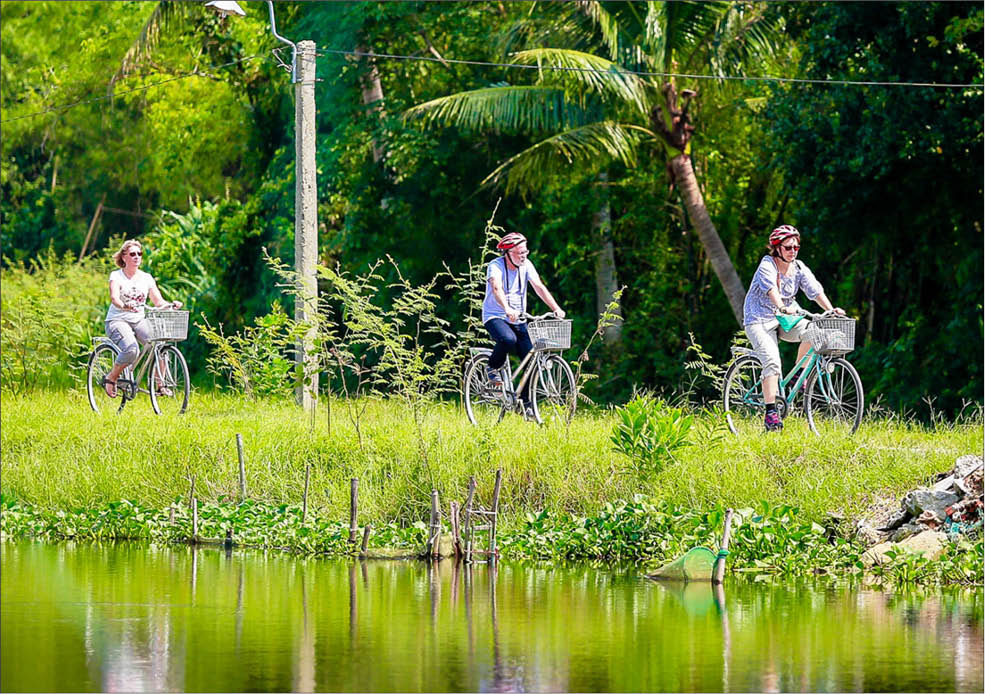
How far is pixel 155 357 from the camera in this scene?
19266 mm

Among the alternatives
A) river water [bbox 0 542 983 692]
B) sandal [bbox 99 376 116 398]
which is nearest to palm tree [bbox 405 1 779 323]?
sandal [bbox 99 376 116 398]

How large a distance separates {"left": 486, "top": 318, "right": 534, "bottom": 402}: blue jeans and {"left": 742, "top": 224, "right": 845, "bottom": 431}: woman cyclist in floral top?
2.19m

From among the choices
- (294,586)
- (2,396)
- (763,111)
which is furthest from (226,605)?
(763,111)

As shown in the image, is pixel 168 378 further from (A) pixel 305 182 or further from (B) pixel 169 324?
(A) pixel 305 182

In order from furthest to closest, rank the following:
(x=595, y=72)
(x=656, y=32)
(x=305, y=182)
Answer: (x=656, y=32), (x=595, y=72), (x=305, y=182)

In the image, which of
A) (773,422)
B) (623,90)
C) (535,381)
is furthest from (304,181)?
(773,422)

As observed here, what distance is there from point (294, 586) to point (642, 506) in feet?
9.58

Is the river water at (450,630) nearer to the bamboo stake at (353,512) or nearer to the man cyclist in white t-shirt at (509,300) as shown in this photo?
the bamboo stake at (353,512)

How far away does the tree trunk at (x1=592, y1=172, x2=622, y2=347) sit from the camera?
1146 inches

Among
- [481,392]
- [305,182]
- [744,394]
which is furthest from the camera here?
[305,182]

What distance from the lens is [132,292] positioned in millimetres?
18672

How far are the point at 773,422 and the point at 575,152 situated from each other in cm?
1043

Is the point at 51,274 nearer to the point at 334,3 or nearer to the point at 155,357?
Answer: the point at 334,3

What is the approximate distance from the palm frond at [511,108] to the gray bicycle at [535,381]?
8.60m
